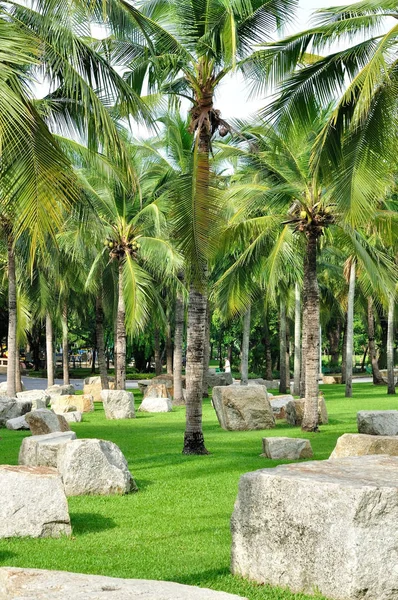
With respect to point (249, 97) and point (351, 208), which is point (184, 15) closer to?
point (249, 97)

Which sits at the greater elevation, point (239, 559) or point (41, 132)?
point (41, 132)

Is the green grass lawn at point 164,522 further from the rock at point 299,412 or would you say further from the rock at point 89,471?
the rock at point 299,412

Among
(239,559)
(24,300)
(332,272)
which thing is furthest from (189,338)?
(332,272)

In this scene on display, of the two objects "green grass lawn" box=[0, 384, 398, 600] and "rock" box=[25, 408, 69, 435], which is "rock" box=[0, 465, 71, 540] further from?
"rock" box=[25, 408, 69, 435]

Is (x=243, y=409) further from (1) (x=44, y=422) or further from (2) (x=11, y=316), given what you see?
(2) (x=11, y=316)

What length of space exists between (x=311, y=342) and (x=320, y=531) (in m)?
13.7

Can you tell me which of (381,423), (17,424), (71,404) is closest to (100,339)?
(71,404)

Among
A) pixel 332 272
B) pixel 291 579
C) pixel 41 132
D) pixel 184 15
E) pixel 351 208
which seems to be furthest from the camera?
pixel 332 272

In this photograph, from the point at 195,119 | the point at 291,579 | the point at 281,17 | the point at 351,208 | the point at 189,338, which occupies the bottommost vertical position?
→ the point at 291,579

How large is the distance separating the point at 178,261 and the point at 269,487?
1938 centimetres

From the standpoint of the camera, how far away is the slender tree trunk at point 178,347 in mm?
28486

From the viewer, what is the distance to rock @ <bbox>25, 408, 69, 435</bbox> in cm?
1595

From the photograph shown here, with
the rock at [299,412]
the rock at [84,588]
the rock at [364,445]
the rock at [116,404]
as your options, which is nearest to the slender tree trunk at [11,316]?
the rock at [116,404]

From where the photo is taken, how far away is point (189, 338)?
1478 cm
